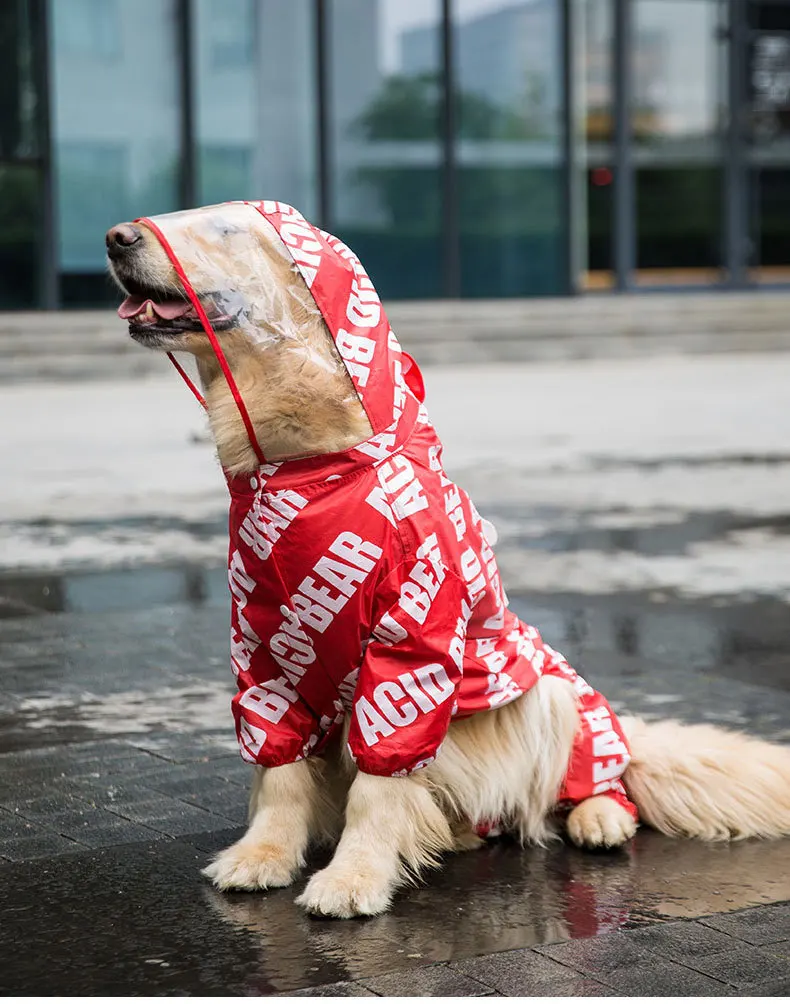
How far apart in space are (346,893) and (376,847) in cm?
15

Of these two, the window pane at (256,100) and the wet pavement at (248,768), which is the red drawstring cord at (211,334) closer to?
the wet pavement at (248,768)

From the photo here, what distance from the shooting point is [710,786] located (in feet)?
13.9

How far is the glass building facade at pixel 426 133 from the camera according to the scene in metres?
22.8

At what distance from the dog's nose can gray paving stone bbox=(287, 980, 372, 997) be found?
162 cm

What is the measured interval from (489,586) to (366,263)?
2072cm

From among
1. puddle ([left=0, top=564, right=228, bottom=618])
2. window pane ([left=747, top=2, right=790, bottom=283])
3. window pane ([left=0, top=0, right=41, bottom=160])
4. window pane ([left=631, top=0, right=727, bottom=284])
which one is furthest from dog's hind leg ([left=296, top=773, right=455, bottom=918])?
window pane ([left=747, top=2, right=790, bottom=283])

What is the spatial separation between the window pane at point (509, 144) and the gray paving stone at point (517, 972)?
2215 cm

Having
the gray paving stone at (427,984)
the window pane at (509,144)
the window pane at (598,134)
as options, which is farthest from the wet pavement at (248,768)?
the window pane at (598,134)

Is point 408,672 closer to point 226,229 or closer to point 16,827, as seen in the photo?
point 226,229

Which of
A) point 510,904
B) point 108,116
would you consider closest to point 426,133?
point 108,116

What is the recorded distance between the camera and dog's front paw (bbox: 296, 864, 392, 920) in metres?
3.68

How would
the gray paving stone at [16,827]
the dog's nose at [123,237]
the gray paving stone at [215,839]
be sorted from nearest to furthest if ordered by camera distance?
the dog's nose at [123,237] < the gray paving stone at [215,839] < the gray paving stone at [16,827]

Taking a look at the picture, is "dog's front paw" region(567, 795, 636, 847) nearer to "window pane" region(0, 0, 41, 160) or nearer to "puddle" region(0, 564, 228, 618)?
"puddle" region(0, 564, 228, 618)

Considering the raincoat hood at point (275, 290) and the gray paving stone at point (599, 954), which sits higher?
the raincoat hood at point (275, 290)
